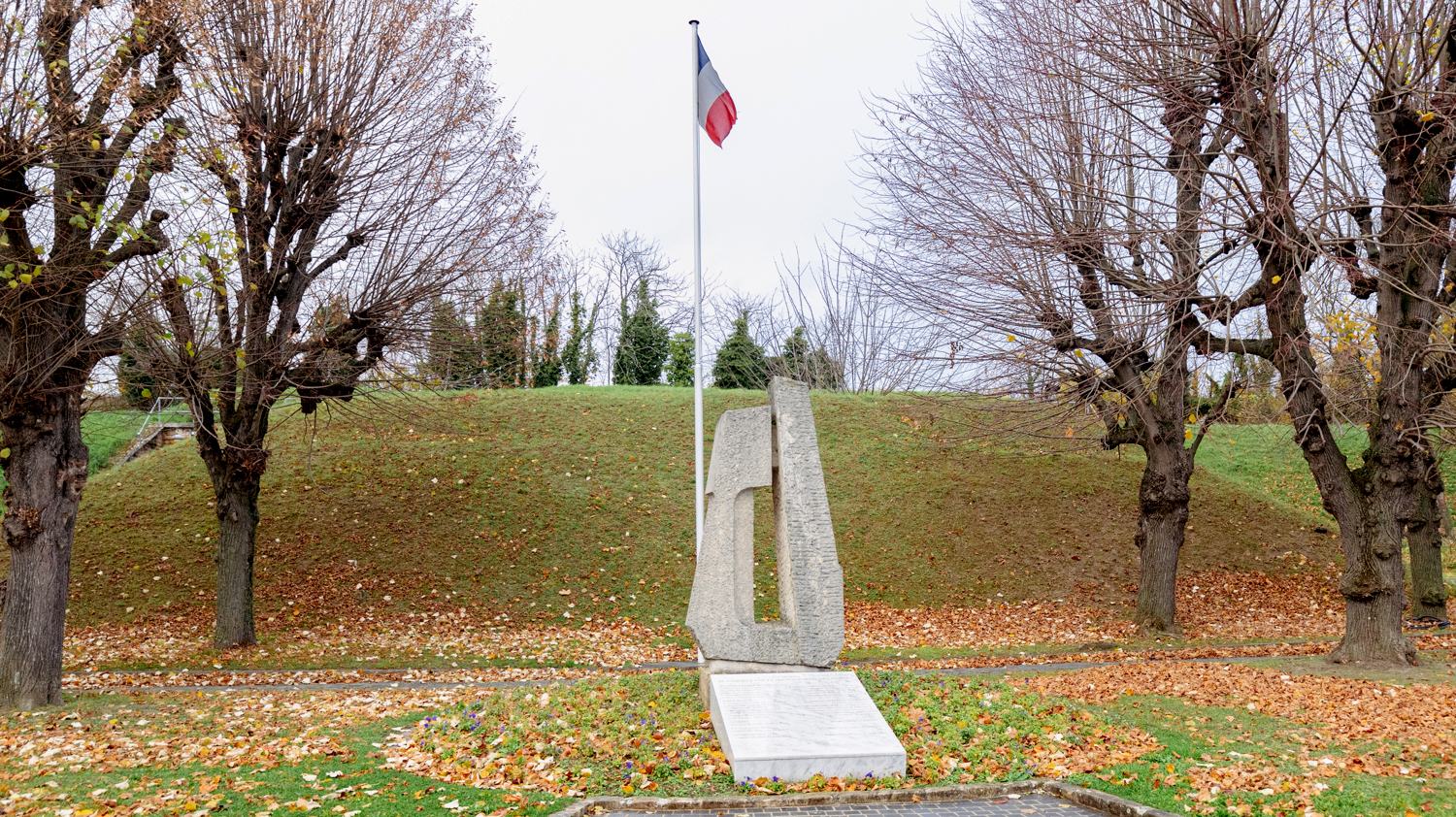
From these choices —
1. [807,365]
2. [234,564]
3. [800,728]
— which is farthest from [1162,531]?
[807,365]

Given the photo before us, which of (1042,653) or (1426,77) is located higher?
(1426,77)

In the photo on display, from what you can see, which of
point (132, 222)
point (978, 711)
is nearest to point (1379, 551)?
point (978, 711)

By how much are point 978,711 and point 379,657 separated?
359 inches

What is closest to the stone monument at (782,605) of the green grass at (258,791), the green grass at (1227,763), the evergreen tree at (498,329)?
the green grass at (1227,763)

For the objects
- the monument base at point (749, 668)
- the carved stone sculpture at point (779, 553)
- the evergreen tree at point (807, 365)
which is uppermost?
the evergreen tree at point (807, 365)

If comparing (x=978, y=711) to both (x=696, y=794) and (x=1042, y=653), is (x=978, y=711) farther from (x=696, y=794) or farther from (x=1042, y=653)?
(x=1042, y=653)

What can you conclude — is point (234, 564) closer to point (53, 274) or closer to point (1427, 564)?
point (53, 274)

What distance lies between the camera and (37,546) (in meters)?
9.77

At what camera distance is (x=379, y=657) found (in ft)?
44.2

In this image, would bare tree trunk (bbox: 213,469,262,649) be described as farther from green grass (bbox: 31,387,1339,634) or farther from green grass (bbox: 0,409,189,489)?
green grass (bbox: 0,409,189,489)

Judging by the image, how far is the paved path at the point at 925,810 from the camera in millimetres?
6391

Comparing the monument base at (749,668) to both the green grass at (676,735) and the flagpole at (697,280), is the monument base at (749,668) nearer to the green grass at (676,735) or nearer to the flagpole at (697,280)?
the green grass at (676,735)

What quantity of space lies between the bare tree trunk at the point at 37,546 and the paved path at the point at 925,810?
7223 mm

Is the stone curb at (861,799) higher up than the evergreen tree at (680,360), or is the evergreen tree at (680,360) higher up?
the evergreen tree at (680,360)
